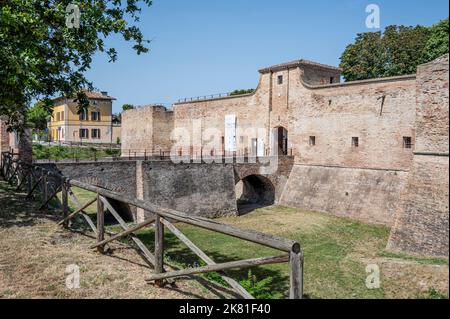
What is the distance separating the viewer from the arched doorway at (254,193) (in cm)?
2576

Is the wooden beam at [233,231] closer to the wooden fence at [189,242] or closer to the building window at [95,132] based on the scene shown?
the wooden fence at [189,242]

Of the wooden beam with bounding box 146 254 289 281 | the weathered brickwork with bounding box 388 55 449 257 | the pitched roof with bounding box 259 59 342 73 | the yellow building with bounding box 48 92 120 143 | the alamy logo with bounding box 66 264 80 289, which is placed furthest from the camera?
the yellow building with bounding box 48 92 120 143

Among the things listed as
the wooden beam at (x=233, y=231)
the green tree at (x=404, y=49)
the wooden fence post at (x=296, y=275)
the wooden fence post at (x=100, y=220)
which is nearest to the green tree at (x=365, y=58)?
the green tree at (x=404, y=49)

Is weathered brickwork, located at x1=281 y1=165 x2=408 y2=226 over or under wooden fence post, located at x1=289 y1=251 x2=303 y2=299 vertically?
under

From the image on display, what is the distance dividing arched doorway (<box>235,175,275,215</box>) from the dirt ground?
17.0 meters

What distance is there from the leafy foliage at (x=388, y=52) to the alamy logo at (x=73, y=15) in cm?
2861

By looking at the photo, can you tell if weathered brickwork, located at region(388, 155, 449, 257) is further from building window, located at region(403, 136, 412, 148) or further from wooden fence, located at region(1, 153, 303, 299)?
wooden fence, located at region(1, 153, 303, 299)

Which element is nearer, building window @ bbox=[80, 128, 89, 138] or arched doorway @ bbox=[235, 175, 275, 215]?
arched doorway @ bbox=[235, 175, 275, 215]

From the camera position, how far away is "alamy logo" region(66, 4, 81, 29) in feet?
30.4

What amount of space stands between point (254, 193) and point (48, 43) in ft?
65.3

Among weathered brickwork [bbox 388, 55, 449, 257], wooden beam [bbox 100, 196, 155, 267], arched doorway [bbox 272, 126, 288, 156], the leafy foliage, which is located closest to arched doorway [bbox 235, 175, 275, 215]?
arched doorway [bbox 272, 126, 288, 156]

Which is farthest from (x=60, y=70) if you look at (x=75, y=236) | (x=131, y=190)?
(x=131, y=190)

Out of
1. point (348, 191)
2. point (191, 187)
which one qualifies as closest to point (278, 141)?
point (348, 191)

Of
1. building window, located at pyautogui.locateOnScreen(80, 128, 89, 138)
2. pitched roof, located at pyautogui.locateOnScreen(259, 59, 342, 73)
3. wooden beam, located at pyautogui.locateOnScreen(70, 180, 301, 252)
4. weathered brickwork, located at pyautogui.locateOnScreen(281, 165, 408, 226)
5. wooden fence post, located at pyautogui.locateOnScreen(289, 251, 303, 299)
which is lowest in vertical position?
weathered brickwork, located at pyautogui.locateOnScreen(281, 165, 408, 226)
